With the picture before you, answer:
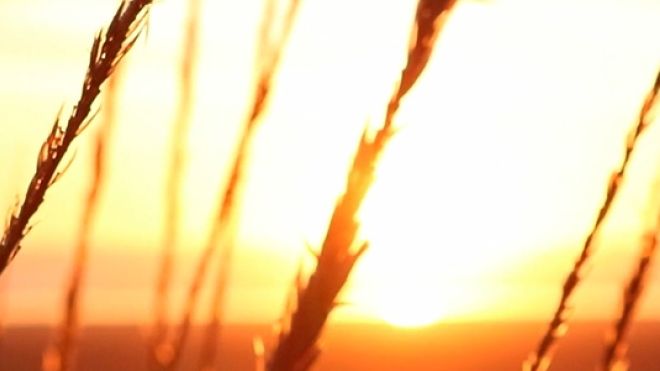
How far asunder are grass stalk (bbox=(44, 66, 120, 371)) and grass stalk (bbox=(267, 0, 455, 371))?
85 cm

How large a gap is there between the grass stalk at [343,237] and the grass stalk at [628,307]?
0.63 metres

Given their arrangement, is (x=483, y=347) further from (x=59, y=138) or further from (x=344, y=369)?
(x=59, y=138)

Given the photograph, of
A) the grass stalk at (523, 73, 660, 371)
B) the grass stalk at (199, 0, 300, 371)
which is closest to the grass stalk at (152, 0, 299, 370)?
the grass stalk at (199, 0, 300, 371)

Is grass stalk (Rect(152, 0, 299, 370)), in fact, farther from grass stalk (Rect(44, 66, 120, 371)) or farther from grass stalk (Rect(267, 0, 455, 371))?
grass stalk (Rect(267, 0, 455, 371))

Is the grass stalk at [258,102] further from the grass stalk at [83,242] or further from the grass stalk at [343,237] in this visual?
the grass stalk at [343,237]

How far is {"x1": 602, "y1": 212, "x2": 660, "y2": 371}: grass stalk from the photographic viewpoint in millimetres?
1523

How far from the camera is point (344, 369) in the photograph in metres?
26.8

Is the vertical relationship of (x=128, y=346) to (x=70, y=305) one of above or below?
above

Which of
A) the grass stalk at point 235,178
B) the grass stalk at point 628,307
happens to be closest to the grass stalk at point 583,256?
the grass stalk at point 628,307

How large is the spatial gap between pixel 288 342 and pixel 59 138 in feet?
1.03

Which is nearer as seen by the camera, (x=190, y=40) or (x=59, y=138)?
(x=59, y=138)

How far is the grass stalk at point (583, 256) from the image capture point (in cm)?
142

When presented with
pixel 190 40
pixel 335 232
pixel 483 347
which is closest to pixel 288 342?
pixel 335 232

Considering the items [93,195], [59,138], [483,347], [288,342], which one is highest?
[483,347]
